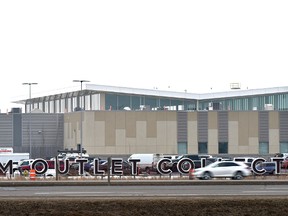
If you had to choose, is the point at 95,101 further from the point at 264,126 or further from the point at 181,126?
the point at 264,126

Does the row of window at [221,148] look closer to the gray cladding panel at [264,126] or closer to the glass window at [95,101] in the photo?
the gray cladding panel at [264,126]

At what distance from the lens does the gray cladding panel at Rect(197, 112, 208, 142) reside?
86.7 meters

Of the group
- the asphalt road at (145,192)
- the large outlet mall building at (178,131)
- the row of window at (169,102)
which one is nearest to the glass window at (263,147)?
the large outlet mall building at (178,131)

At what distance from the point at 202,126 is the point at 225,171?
3898 centimetres

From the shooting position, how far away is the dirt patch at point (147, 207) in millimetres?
23172

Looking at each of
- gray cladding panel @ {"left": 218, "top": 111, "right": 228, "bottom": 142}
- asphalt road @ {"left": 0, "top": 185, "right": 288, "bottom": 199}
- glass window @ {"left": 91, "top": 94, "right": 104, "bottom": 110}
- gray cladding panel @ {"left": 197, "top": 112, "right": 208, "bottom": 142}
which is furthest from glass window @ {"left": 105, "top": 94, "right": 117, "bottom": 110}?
asphalt road @ {"left": 0, "top": 185, "right": 288, "bottom": 199}

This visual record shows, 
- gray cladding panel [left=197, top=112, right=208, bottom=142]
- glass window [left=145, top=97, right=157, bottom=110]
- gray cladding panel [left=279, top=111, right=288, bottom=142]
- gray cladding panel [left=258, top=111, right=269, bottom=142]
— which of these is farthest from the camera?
glass window [left=145, top=97, right=157, bottom=110]

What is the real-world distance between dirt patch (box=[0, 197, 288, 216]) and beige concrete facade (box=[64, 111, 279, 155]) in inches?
2405

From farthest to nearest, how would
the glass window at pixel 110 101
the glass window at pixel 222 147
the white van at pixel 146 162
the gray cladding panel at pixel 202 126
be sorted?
1. the glass window at pixel 110 101
2. the gray cladding panel at pixel 202 126
3. the glass window at pixel 222 147
4. the white van at pixel 146 162

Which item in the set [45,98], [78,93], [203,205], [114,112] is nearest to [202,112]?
[114,112]

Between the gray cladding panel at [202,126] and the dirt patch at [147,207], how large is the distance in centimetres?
6273

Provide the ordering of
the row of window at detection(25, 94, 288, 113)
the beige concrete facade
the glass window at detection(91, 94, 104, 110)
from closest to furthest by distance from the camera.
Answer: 1. the beige concrete facade
2. the row of window at detection(25, 94, 288, 113)
3. the glass window at detection(91, 94, 104, 110)

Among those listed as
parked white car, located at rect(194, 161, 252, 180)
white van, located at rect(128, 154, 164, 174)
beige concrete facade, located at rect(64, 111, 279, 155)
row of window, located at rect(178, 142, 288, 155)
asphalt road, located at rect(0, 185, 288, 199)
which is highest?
beige concrete facade, located at rect(64, 111, 279, 155)

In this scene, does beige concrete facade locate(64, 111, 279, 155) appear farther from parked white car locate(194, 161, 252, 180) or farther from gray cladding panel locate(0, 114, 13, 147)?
parked white car locate(194, 161, 252, 180)
